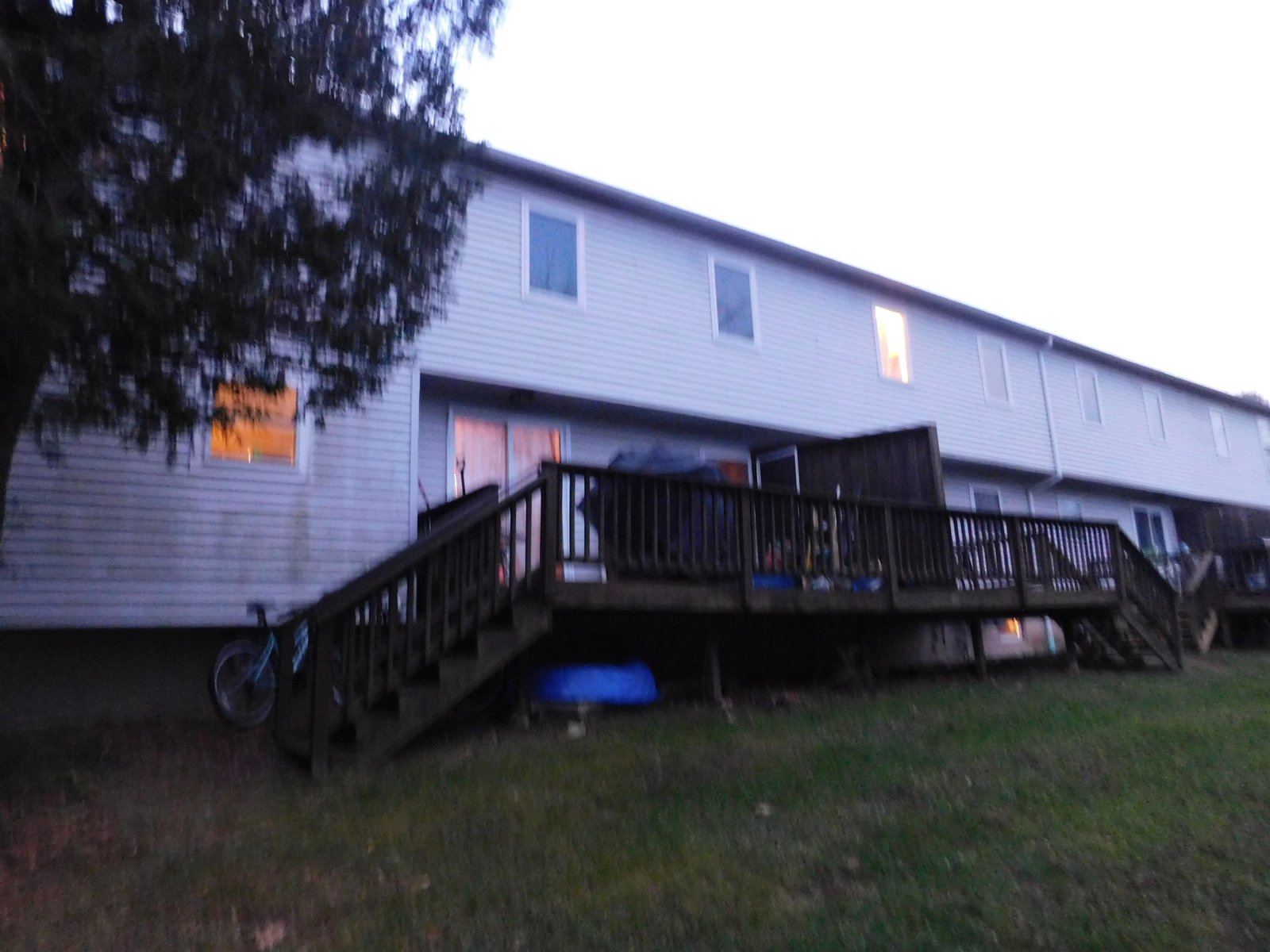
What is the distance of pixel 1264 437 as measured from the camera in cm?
2420

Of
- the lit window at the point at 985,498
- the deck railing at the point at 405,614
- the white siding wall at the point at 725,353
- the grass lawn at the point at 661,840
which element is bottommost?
the grass lawn at the point at 661,840

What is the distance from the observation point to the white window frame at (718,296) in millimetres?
12859

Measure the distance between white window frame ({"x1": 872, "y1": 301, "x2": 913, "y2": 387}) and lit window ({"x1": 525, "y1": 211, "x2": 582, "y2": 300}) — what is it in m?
5.39

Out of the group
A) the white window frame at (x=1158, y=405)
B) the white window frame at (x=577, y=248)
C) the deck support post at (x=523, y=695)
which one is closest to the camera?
the deck support post at (x=523, y=695)

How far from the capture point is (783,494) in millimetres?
9219

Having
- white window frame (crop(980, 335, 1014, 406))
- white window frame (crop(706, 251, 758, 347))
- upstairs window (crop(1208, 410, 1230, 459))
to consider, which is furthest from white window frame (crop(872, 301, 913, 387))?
upstairs window (crop(1208, 410, 1230, 459))

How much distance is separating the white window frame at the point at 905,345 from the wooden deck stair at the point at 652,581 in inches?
156

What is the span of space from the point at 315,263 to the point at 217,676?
3852 mm

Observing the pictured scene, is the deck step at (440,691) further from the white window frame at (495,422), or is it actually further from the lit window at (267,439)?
the white window frame at (495,422)

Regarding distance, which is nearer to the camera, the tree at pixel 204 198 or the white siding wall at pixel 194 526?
the tree at pixel 204 198

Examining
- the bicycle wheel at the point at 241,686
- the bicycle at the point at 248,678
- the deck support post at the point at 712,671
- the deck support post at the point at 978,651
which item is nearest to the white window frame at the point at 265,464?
the bicycle at the point at 248,678

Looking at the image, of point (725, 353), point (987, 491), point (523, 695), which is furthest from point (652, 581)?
point (987, 491)

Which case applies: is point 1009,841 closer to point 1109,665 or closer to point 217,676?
point 217,676

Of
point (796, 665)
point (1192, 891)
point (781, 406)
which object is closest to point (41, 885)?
point (1192, 891)
